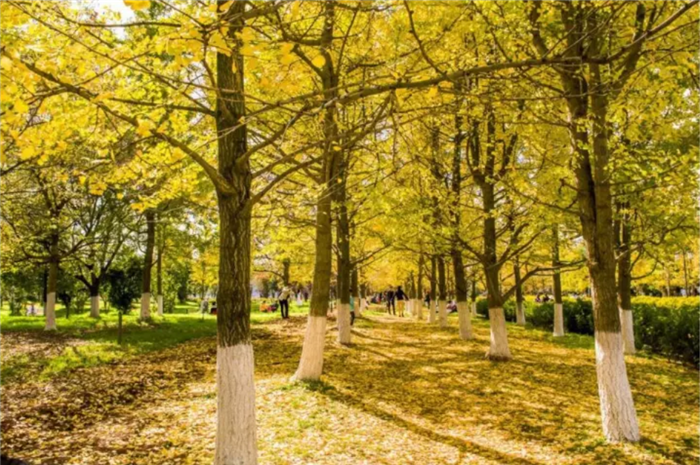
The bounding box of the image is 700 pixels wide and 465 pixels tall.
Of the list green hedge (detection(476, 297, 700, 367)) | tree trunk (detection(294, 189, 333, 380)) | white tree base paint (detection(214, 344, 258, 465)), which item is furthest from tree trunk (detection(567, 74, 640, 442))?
green hedge (detection(476, 297, 700, 367))

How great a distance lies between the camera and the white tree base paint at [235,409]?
470cm

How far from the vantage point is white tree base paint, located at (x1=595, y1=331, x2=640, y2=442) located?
6105mm

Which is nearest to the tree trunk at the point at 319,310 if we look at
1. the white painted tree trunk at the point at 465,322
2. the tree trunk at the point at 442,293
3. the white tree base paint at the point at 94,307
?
the white painted tree trunk at the point at 465,322

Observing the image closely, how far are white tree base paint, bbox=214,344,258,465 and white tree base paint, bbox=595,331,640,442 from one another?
4.88m

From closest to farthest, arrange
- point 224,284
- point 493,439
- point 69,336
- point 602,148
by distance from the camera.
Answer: point 224,284 < point 493,439 < point 602,148 < point 69,336

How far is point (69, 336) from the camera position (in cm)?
1460

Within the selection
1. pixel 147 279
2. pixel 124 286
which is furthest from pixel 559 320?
pixel 147 279

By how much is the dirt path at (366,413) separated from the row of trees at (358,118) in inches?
37.2

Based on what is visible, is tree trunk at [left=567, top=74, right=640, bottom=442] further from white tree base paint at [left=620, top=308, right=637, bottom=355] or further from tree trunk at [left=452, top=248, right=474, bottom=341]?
white tree base paint at [left=620, top=308, right=637, bottom=355]

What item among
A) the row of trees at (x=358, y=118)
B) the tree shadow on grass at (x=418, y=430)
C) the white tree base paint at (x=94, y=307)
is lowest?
the tree shadow on grass at (x=418, y=430)

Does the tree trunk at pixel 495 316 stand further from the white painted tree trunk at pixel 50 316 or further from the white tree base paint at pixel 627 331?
the white painted tree trunk at pixel 50 316

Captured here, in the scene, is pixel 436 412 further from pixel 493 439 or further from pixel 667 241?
pixel 667 241

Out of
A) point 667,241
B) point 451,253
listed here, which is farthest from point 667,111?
point 451,253

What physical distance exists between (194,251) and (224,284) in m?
17.6
